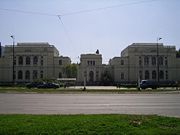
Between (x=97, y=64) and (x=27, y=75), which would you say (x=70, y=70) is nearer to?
(x=97, y=64)

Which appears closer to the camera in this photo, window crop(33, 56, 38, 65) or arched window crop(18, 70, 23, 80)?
arched window crop(18, 70, 23, 80)

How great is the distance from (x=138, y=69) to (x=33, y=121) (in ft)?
386

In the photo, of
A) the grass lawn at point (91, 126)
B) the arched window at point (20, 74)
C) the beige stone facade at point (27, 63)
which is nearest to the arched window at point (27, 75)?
the beige stone facade at point (27, 63)

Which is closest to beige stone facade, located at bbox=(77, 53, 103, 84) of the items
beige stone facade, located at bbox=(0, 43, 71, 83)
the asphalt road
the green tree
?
the green tree

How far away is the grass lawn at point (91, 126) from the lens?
10.7m

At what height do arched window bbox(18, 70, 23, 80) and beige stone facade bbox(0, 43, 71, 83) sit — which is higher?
beige stone facade bbox(0, 43, 71, 83)

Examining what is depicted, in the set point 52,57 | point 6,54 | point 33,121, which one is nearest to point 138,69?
point 52,57

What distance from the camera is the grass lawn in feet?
35.1

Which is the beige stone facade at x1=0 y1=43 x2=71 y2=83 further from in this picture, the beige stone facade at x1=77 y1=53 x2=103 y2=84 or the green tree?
the beige stone facade at x1=77 y1=53 x2=103 y2=84

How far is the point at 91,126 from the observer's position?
11.6 metres

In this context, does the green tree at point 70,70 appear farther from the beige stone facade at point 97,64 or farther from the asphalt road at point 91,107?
the asphalt road at point 91,107

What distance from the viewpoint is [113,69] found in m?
130

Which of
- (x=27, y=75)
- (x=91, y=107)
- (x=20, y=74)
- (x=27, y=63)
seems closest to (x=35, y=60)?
(x=27, y=63)

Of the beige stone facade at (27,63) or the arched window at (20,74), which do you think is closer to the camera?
the beige stone facade at (27,63)
